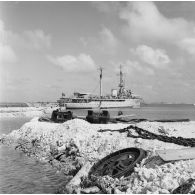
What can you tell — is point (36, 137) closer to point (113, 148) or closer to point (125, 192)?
point (113, 148)

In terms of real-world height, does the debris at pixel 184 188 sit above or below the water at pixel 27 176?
above

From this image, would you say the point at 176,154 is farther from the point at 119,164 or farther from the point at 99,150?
the point at 99,150

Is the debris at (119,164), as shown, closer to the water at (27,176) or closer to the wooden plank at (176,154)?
the wooden plank at (176,154)

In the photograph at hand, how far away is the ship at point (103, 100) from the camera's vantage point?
124125 millimetres

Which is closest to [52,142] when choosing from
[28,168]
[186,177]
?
[28,168]

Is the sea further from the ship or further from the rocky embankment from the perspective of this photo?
the ship

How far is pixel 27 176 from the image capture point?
13.9m

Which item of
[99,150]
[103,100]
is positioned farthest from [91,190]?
[103,100]

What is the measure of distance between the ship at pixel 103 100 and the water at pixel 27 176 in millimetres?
101854

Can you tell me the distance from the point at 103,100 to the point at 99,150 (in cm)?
11055

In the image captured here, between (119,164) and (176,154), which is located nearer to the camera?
(176,154)

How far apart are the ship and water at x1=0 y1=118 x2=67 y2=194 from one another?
101854mm

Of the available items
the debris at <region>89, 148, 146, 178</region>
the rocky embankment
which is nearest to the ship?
the rocky embankment

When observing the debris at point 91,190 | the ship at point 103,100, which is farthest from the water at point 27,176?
the ship at point 103,100
